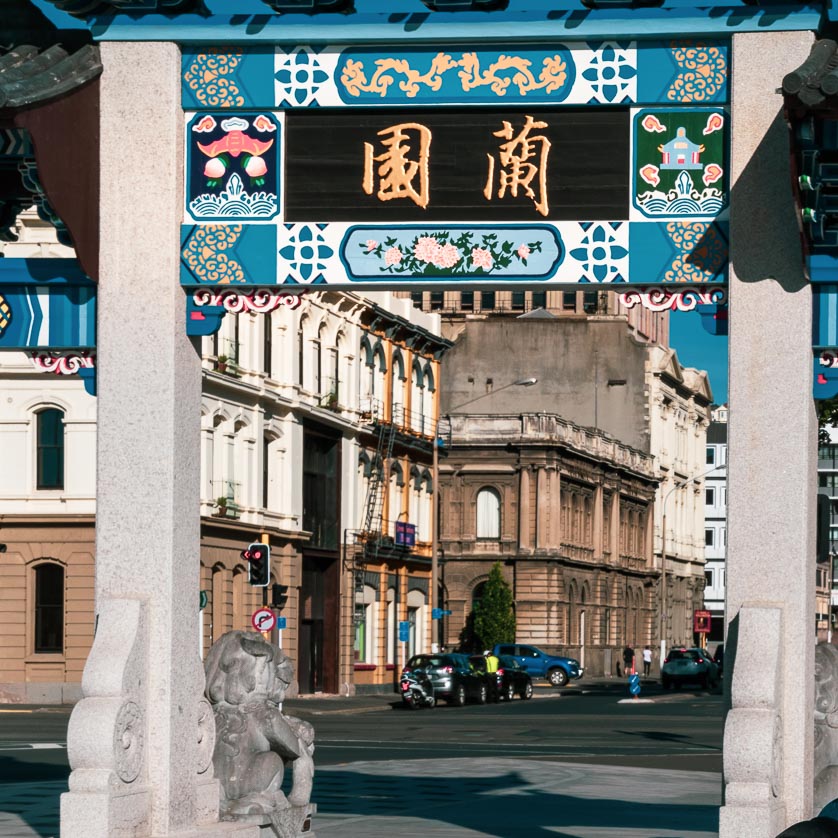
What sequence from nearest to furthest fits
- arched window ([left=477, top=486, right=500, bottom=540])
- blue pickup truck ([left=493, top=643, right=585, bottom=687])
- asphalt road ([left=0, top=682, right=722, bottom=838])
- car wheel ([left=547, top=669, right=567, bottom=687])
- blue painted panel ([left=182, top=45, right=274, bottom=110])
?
blue painted panel ([left=182, top=45, right=274, bottom=110]) → asphalt road ([left=0, top=682, right=722, bottom=838]) → blue pickup truck ([left=493, top=643, right=585, bottom=687]) → car wheel ([left=547, top=669, right=567, bottom=687]) → arched window ([left=477, top=486, right=500, bottom=540])

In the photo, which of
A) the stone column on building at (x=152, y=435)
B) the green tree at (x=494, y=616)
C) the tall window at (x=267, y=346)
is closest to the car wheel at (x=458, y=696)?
the tall window at (x=267, y=346)

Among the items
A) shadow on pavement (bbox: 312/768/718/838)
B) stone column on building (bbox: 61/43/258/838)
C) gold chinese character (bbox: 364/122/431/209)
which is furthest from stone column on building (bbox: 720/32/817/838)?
stone column on building (bbox: 61/43/258/838)

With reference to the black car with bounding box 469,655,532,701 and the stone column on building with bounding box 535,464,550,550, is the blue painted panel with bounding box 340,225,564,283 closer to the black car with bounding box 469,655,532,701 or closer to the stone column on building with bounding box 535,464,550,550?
the black car with bounding box 469,655,532,701

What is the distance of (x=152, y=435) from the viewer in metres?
13.6

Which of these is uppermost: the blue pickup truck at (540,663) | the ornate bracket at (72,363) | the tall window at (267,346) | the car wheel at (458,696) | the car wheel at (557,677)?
the tall window at (267,346)

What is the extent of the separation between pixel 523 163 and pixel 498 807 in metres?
7.55

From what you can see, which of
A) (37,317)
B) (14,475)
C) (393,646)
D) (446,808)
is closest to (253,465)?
(14,475)

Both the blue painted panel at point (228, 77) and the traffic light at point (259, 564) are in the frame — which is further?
the traffic light at point (259, 564)

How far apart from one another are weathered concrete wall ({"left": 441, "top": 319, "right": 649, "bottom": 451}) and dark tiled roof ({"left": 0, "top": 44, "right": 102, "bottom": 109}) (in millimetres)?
79415

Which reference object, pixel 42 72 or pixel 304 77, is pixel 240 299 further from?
pixel 42 72

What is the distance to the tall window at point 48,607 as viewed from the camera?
49.3 metres

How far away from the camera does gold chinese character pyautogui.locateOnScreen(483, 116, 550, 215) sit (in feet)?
44.1

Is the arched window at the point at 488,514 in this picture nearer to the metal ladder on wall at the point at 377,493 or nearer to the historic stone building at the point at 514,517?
the historic stone building at the point at 514,517

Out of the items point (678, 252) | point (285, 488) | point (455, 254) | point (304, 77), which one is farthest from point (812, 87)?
point (285, 488)
